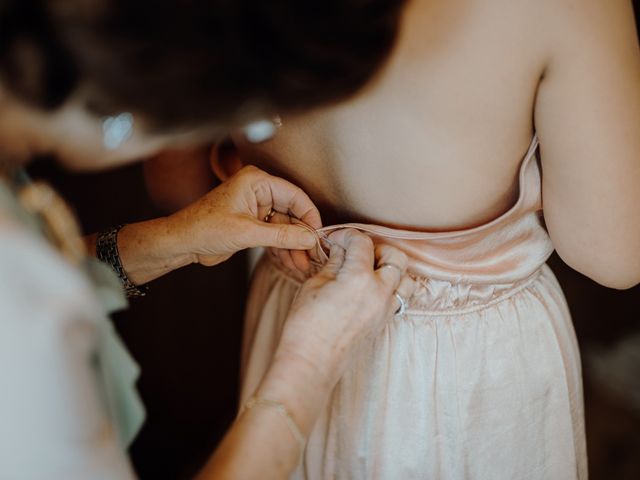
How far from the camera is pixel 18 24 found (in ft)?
1.61

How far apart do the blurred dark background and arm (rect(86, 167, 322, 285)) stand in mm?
593

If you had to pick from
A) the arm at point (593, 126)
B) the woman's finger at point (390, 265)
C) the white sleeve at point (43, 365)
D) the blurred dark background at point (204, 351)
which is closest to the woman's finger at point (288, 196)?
the woman's finger at point (390, 265)

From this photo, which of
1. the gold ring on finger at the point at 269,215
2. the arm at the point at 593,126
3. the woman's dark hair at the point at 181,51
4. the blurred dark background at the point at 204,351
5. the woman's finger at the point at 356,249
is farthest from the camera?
the blurred dark background at the point at 204,351

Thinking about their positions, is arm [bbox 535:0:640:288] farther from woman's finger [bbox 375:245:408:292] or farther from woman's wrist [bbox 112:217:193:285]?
woman's wrist [bbox 112:217:193:285]

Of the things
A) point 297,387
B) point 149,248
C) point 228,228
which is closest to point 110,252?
point 149,248

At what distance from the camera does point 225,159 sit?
122cm

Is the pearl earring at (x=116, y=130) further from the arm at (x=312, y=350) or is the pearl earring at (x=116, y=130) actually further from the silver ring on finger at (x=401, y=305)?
the silver ring on finger at (x=401, y=305)

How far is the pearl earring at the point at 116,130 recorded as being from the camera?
0.57 metres

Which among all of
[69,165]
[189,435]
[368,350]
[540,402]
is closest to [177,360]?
[189,435]

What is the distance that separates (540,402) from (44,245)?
0.81 metres

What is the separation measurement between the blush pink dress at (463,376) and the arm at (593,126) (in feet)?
0.31

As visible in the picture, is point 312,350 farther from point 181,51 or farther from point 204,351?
point 204,351

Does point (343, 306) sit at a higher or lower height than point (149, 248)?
lower

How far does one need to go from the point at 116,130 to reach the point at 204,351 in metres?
1.53
